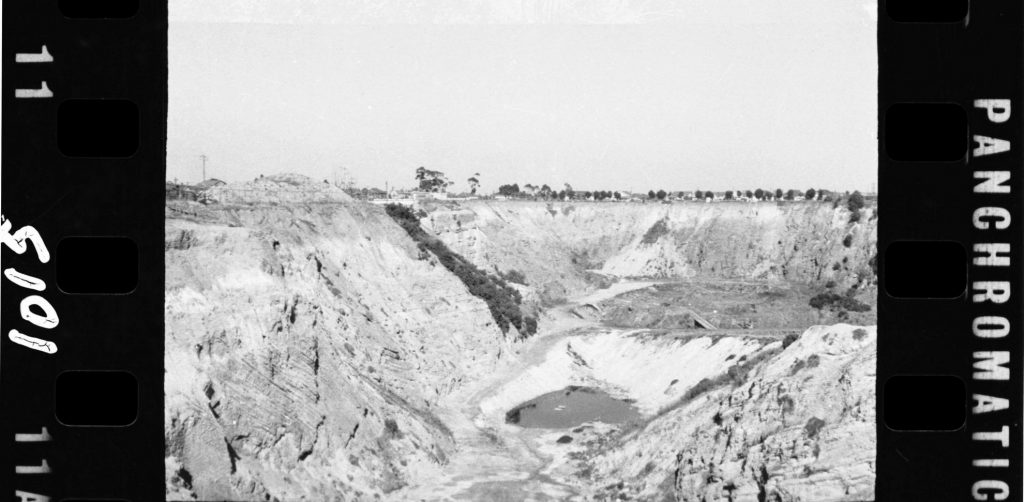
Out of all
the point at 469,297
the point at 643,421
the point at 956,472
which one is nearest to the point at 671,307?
the point at 469,297

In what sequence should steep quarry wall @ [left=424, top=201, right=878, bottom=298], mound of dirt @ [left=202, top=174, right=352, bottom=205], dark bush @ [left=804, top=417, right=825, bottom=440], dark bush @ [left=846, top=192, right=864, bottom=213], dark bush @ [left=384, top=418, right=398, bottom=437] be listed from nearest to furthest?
dark bush @ [left=804, top=417, right=825, bottom=440] → dark bush @ [left=384, top=418, right=398, bottom=437] → mound of dirt @ [left=202, top=174, right=352, bottom=205] → steep quarry wall @ [left=424, top=201, right=878, bottom=298] → dark bush @ [left=846, top=192, right=864, bottom=213]

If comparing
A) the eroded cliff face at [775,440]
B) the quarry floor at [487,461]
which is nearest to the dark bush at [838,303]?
the quarry floor at [487,461]

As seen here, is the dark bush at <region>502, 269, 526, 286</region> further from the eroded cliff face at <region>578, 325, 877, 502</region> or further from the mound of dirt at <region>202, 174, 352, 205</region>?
the eroded cliff face at <region>578, 325, 877, 502</region>

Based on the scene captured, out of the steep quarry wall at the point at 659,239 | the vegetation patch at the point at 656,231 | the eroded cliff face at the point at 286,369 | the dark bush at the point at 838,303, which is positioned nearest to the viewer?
the eroded cliff face at the point at 286,369

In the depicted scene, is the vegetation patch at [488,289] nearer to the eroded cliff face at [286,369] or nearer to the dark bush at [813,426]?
the eroded cliff face at [286,369]

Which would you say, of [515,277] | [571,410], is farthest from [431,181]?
[571,410]

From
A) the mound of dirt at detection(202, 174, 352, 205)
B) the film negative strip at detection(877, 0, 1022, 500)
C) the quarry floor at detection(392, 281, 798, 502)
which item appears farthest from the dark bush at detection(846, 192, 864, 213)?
the film negative strip at detection(877, 0, 1022, 500)

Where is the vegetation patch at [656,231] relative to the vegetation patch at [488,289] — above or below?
above
